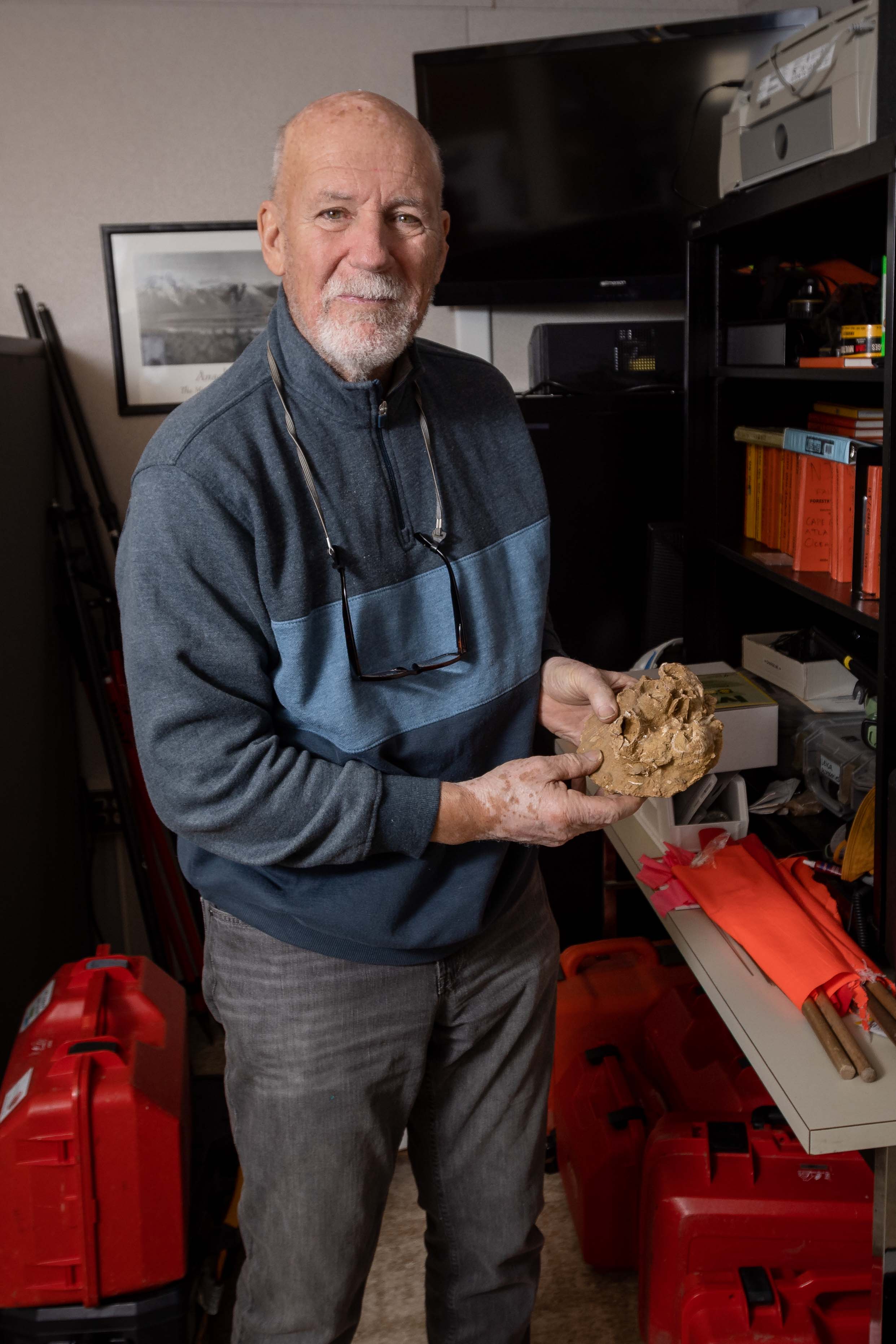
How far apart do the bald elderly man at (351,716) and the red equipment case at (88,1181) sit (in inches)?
15.4

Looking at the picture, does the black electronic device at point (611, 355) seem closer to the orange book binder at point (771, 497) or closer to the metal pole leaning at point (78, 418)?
the orange book binder at point (771, 497)

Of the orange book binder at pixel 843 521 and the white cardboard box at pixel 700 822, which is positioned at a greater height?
the orange book binder at pixel 843 521

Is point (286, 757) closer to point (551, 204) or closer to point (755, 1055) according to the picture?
point (755, 1055)

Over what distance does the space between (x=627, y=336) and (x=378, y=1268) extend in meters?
2.21

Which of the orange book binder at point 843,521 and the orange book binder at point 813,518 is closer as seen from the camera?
the orange book binder at point 843,521

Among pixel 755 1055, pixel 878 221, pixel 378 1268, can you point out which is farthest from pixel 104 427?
pixel 755 1055

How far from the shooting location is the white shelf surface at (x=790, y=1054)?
1.21 m

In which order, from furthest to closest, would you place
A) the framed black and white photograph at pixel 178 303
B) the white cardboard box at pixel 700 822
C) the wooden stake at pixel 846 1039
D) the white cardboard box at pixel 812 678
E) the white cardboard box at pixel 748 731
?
the framed black and white photograph at pixel 178 303, the white cardboard box at pixel 812 678, the white cardboard box at pixel 748 731, the white cardboard box at pixel 700 822, the wooden stake at pixel 846 1039

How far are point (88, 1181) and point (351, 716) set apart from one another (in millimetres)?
1015

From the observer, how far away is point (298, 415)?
1250 mm

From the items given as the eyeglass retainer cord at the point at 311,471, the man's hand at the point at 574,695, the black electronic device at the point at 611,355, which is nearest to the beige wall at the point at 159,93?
the black electronic device at the point at 611,355

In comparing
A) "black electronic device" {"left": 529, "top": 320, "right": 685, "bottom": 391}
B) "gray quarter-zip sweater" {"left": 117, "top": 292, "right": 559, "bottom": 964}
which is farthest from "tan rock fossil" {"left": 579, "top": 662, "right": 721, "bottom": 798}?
"black electronic device" {"left": 529, "top": 320, "right": 685, "bottom": 391}

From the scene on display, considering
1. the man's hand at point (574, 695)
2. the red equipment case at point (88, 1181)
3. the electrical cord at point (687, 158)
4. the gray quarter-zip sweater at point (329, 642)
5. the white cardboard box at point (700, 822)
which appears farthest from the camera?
the electrical cord at point (687, 158)

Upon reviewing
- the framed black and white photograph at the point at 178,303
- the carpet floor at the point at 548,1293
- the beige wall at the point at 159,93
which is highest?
the beige wall at the point at 159,93
